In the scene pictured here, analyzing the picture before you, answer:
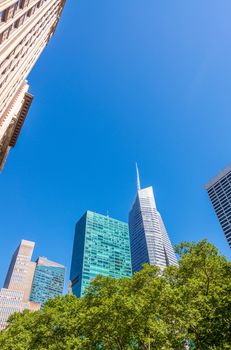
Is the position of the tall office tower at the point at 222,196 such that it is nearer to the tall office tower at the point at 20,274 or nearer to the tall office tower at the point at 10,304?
the tall office tower at the point at 10,304

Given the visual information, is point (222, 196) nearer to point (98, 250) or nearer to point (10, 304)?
point (98, 250)

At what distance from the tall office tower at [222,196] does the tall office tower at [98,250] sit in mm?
69932

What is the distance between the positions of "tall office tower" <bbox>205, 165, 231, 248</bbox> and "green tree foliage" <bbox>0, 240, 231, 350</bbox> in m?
138

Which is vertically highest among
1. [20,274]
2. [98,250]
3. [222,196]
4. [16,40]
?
[222,196]

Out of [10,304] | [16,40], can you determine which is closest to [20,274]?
[10,304]

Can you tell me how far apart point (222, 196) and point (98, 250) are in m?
90.1

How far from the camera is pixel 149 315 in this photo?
1838 cm

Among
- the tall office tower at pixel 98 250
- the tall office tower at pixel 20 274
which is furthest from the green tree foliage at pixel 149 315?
the tall office tower at pixel 20 274

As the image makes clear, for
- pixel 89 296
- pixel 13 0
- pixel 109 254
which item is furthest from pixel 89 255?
pixel 13 0

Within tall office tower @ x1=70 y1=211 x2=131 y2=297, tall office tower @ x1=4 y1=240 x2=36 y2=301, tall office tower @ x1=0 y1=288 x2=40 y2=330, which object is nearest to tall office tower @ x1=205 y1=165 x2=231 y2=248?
tall office tower @ x1=70 y1=211 x2=131 y2=297

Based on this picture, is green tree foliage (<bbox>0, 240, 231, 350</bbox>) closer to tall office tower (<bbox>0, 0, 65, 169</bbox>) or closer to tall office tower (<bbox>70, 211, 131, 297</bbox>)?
tall office tower (<bbox>0, 0, 65, 169</bbox>)

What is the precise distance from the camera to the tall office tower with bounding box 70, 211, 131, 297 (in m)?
152

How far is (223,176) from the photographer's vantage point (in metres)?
166

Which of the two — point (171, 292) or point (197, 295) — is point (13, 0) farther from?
point (197, 295)
